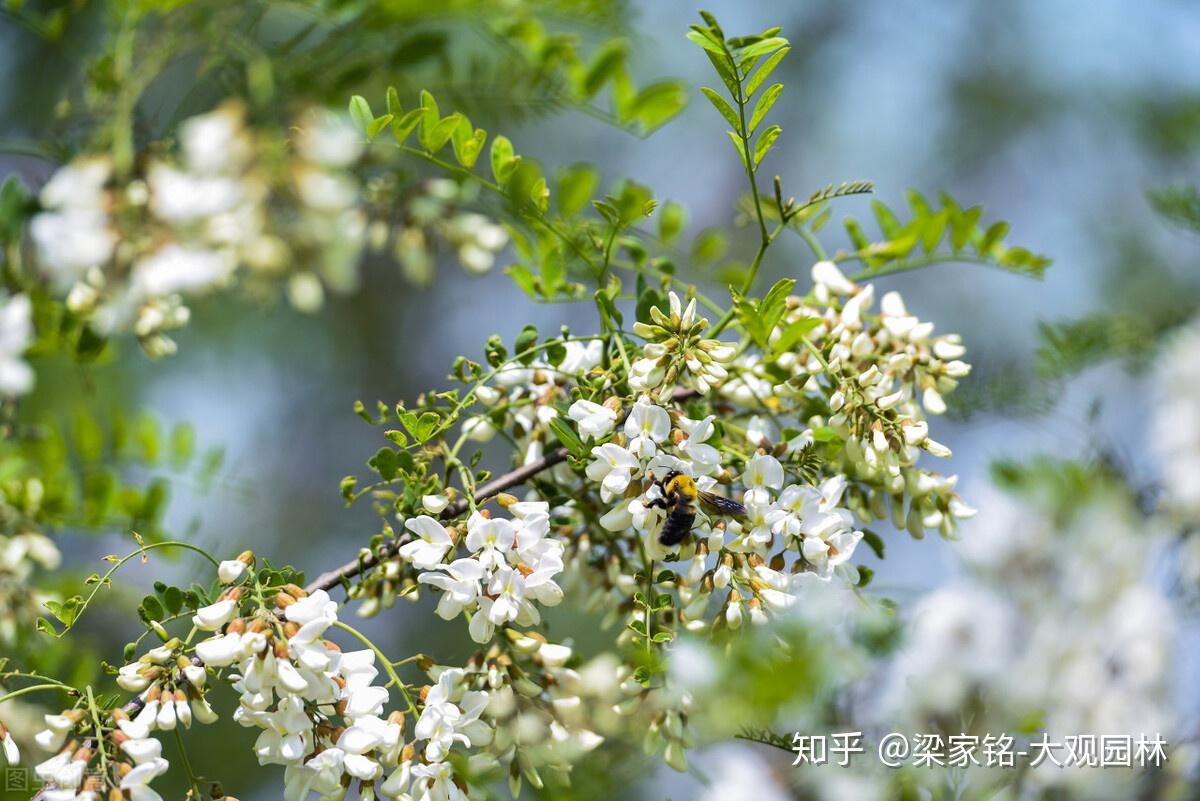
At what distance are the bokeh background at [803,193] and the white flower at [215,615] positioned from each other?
50.3 inches

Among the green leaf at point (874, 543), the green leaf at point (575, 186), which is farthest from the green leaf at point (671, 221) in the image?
the green leaf at point (874, 543)

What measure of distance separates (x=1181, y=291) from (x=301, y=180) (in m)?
1.81

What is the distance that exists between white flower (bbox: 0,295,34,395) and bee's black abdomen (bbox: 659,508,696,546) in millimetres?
406

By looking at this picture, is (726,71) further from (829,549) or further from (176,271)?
(176,271)

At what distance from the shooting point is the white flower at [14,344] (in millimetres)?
624

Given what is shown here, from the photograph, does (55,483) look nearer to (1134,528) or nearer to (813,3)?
(1134,528)

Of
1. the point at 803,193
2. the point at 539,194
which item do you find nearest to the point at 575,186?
the point at 539,194

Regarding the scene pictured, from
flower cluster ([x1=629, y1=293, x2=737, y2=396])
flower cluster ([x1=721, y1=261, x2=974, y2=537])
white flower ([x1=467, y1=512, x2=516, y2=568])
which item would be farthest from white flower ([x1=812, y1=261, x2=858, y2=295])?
white flower ([x1=467, y1=512, x2=516, y2=568])

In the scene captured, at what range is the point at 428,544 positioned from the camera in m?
0.44

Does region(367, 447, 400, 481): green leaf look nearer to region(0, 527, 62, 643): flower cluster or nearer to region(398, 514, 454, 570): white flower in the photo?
region(398, 514, 454, 570): white flower

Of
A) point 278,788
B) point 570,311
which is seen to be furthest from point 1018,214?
point 278,788

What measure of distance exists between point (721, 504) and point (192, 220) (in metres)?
0.41

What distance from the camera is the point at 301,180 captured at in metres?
0.69

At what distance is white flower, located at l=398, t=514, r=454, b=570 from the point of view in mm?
429
